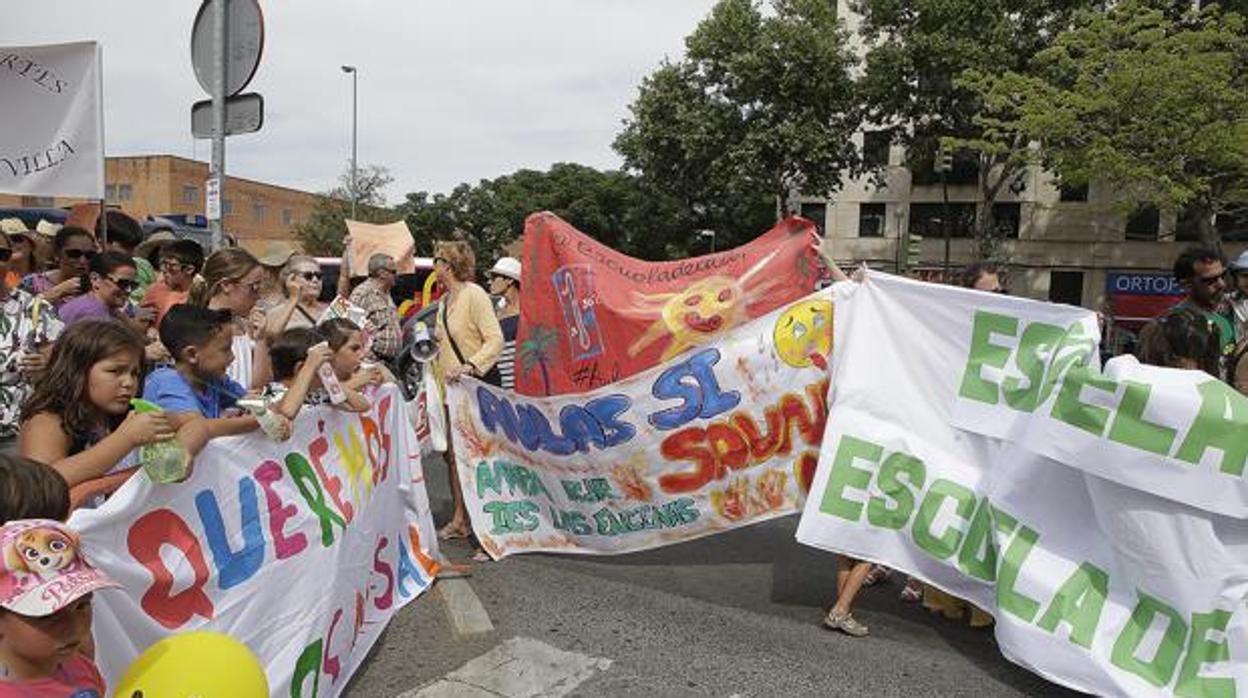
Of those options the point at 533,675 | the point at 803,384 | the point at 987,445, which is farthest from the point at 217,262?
the point at 987,445

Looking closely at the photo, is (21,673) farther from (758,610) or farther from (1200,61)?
(1200,61)

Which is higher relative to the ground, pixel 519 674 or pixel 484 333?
pixel 484 333

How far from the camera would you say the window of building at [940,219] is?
1458 inches

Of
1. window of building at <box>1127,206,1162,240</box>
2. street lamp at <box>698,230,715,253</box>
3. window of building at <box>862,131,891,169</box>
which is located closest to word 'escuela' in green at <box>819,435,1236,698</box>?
window of building at <box>862,131,891,169</box>

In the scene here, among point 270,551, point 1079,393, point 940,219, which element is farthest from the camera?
point 940,219

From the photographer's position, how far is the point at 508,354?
5391mm

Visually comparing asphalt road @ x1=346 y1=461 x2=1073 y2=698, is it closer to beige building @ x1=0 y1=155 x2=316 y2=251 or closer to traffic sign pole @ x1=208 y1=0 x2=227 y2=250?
traffic sign pole @ x1=208 y1=0 x2=227 y2=250

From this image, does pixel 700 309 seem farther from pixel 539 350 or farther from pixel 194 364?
pixel 194 364

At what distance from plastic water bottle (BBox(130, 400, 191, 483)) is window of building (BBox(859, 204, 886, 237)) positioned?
38752 mm

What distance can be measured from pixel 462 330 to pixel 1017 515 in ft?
10.1

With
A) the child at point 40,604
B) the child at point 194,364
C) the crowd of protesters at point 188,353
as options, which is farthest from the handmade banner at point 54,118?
the child at point 40,604

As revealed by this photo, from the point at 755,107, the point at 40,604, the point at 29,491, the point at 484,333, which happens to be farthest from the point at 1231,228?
the point at 40,604

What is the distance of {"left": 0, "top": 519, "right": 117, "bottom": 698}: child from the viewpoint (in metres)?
1.56

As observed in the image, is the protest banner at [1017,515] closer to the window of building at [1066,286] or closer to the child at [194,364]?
the child at [194,364]
